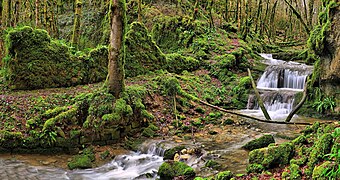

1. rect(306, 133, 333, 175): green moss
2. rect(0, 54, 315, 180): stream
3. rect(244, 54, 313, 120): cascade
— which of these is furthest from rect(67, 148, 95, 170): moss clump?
rect(244, 54, 313, 120): cascade

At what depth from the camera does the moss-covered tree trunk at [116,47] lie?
912 cm

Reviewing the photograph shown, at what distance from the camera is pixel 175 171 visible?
6.45 meters

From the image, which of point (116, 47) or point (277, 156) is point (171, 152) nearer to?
point (277, 156)

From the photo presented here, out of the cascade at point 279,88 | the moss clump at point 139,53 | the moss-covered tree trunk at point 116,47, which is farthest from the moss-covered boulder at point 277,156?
the moss clump at point 139,53

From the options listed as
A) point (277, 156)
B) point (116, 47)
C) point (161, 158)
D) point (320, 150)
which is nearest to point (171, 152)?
point (161, 158)

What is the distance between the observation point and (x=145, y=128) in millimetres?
9820

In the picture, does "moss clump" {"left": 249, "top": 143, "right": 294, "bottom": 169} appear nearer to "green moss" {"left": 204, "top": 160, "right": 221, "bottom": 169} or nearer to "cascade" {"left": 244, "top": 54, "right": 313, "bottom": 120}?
"green moss" {"left": 204, "top": 160, "right": 221, "bottom": 169}

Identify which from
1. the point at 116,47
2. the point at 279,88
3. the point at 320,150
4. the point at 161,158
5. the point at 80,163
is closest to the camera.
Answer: the point at 320,150

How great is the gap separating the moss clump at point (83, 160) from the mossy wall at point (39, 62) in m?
4.13

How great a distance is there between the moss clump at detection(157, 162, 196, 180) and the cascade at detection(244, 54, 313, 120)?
7.51 m

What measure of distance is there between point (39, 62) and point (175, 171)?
7.29m

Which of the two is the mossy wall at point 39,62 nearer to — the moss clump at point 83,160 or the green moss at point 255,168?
the moss clump at point 83,160

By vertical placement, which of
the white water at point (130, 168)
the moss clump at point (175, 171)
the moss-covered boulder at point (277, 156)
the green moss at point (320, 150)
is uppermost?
the green moss at point (320, 150)

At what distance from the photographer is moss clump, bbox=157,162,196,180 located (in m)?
6.32
